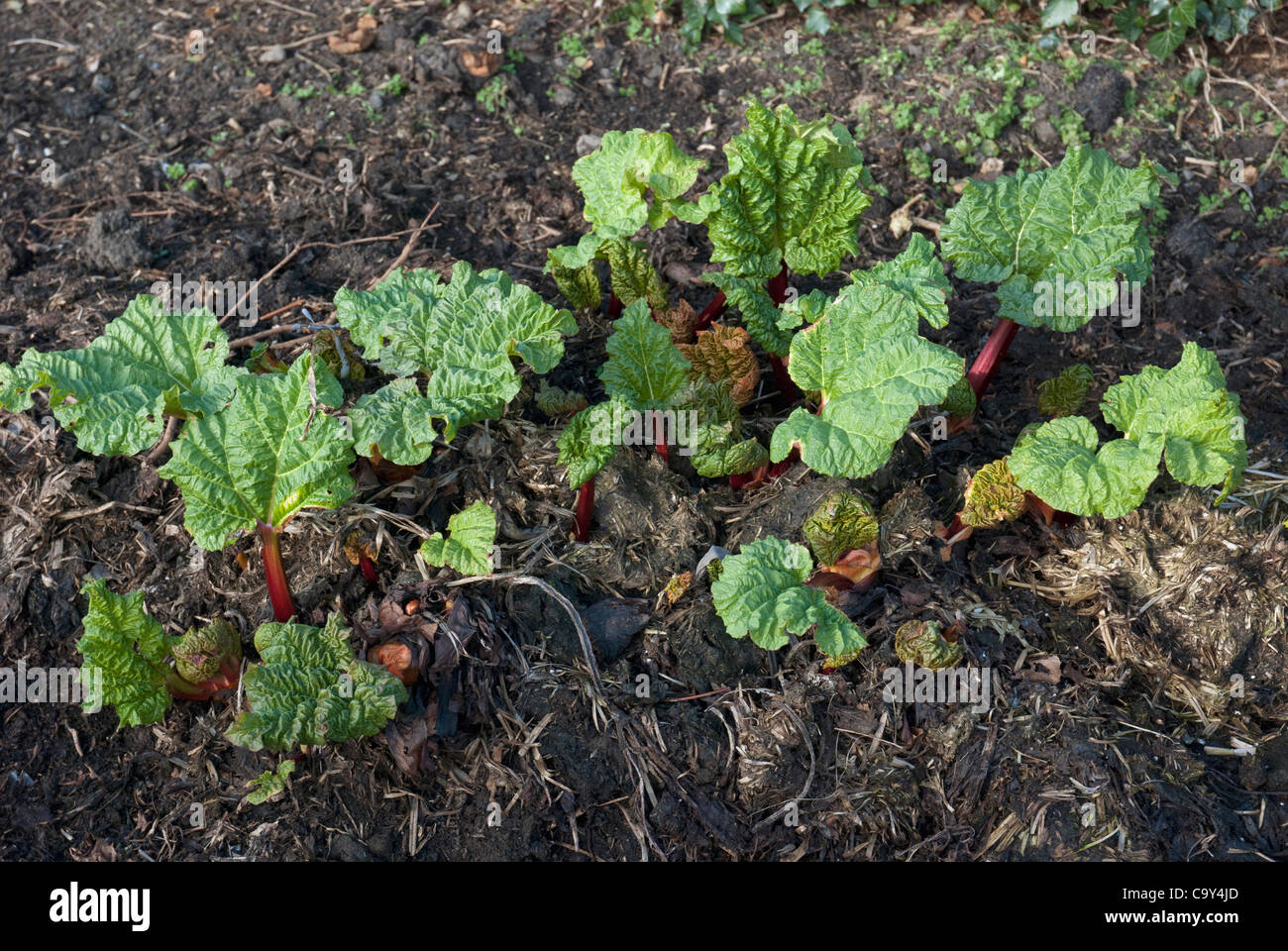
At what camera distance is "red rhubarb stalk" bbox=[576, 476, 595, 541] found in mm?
2990

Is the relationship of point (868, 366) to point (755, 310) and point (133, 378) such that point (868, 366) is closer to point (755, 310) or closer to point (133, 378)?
point (755, 310)

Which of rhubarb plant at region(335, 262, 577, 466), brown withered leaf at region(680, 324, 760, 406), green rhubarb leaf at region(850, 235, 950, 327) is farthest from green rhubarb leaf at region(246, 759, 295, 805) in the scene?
green rhubarb leaf at region(850, 235, 950, 327)

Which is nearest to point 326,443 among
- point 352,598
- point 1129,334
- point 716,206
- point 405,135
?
point 352,598

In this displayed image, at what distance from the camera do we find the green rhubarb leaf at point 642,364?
300cm

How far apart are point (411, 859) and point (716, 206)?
1988mm

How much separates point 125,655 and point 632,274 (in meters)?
1.82

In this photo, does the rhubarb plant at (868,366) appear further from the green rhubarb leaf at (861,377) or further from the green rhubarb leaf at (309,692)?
the green rhubarb leaf at (309,692)

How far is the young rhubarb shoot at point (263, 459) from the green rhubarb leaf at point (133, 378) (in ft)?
0.46

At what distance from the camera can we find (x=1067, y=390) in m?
3.34

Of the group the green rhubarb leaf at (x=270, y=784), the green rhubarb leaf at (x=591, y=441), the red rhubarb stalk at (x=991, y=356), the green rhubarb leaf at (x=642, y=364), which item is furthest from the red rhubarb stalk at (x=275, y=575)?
the red rhubarb stalk at (x=991, y=356)

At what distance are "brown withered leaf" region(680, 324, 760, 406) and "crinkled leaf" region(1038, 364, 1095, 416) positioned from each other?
37.1 inches

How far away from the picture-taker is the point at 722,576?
2701 mm
